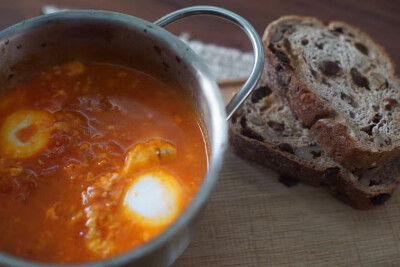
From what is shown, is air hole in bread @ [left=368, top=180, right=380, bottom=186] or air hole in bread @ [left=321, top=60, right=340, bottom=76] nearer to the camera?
air hole in bread @ [left=368, top=180, right=380, bottom=186]

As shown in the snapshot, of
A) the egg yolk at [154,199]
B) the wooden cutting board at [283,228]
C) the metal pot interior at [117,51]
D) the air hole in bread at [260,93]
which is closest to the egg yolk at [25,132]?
the metal pot interior at [117,51]

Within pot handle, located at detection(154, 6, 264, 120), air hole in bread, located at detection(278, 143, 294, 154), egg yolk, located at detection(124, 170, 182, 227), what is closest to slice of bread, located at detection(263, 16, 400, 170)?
air hole in bread, located at detection(278, 143, 294, 154)

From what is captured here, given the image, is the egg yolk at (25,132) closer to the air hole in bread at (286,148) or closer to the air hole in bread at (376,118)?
the air hole in bread at (286,148)

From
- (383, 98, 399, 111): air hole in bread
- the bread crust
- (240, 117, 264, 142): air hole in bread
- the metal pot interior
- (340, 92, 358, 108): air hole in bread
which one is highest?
the metal pot interior

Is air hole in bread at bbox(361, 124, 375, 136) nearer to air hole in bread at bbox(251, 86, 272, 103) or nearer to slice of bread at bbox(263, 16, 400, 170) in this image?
slice of bread at bbox(263, 16, 400, 170)

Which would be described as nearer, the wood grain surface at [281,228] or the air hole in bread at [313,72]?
the wood grain surface at [281,228]

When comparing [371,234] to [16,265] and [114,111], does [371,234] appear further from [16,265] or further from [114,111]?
[16,265]

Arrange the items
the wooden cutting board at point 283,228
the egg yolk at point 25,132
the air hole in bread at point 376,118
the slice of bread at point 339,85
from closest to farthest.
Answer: the egg yolk at point 25,132 → the wooden cutting board at point 283,228 → the slice of bread at point 339,85 → the air hole in bread at point 376,118
